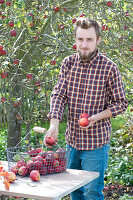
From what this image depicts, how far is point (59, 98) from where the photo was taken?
9.00 ft

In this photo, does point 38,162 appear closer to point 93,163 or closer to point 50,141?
point 50,141

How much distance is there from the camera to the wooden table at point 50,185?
1895 mm

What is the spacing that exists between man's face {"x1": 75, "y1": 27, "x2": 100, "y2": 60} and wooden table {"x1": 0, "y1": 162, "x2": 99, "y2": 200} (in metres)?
0.90

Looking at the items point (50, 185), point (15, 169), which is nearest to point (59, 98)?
point (15, 169)

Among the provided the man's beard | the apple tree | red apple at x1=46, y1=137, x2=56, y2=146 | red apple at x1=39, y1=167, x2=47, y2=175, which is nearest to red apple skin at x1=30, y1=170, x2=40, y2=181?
red apple at x1=39, y1=167, x2=47, y2=175

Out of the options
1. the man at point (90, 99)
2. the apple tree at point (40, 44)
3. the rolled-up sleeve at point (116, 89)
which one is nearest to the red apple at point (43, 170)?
the man at point (90, 99)

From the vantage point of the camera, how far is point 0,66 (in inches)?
151

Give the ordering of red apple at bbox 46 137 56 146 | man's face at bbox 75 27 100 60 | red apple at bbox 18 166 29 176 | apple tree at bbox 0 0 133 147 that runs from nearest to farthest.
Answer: red apple at bbox 18 166 29 176 → red apple at bbox 46 137 56 146 → man's face at bbox 75 27 100 60 → apple tree at bbox 0 0 133 147

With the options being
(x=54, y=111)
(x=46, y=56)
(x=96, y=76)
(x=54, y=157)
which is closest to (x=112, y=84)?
(x=96, y=76)

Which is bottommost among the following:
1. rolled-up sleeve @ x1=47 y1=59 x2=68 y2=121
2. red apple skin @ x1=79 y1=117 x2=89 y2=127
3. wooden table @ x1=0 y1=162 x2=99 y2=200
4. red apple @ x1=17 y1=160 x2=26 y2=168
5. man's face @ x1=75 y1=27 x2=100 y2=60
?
wooden table @ x1=0 y1=162 x2=99 y2=200

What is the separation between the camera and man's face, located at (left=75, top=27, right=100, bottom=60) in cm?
260

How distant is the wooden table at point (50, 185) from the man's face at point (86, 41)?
895 mm

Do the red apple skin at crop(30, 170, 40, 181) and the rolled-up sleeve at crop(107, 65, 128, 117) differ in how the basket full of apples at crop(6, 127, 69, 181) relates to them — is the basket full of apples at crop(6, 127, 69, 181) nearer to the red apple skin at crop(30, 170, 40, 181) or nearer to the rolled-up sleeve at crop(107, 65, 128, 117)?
the red apple skin at crop(30, 170, 40, 181)

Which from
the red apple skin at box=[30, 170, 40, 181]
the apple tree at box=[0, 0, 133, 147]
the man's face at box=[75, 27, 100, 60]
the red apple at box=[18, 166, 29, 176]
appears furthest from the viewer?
the apple tree at box=[0, 0, 133, 147]
